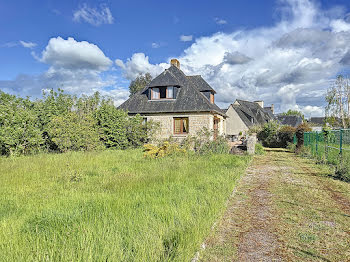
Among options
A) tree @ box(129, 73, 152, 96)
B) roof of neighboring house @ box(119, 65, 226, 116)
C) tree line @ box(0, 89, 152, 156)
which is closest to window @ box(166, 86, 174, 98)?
roof of neighboring house @ box(119, 65, 226, 116)

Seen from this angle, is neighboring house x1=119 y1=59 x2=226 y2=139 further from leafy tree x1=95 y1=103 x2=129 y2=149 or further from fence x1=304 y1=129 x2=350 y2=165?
fence x1=304 y1=129 x2=350 y2=165

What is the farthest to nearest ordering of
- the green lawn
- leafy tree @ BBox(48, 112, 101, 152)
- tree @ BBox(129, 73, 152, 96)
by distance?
tree @ BBox(129, 73, 152, 96)
leafy tree @ BBox(48, 112, 101, 152)
the green lawn

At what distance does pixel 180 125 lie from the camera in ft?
67.9

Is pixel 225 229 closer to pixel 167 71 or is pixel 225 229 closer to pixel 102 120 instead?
pixel 102 120

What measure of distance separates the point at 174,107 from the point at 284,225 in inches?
654

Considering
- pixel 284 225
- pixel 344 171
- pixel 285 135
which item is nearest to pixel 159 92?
pixel 285 135

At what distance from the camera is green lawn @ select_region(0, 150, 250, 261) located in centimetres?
303

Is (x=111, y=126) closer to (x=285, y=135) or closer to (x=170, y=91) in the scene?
(x=170, y=91)

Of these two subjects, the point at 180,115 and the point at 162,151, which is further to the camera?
the point at 180,115

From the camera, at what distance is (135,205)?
15.8ft

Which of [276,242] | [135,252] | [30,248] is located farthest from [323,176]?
[30,248]

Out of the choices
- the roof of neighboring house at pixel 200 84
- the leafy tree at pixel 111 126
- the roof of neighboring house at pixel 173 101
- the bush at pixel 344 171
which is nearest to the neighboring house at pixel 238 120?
the roof of neighboring house at pixel 200 84

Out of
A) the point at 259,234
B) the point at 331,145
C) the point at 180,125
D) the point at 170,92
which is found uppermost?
the point at 170,92

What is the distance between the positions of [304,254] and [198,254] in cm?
153
